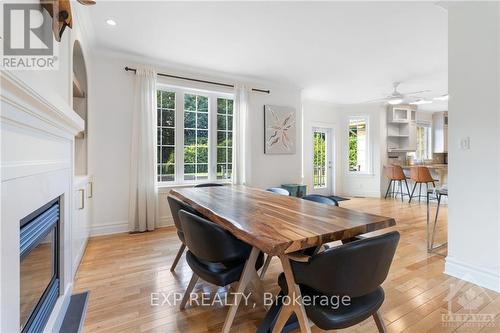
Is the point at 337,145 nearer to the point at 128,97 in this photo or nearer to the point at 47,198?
the point at 128,97

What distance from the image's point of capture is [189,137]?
419cm

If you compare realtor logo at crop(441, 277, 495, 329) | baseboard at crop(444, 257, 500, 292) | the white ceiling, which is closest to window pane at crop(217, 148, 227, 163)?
the white ceiling

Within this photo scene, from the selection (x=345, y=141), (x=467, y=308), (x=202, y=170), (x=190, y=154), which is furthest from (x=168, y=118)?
(x=345, y=141)

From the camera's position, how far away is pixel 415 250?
9.59 ft

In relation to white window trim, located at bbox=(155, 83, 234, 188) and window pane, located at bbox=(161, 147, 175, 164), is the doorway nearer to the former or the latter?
white window trim, located at bbox=(155, 83, 234, 188)

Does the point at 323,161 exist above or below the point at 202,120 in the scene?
below

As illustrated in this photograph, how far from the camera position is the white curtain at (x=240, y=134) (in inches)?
173

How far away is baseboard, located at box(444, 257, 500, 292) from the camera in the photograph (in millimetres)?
2039

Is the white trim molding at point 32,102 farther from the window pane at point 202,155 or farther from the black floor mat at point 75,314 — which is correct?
the window pane at point 202,155

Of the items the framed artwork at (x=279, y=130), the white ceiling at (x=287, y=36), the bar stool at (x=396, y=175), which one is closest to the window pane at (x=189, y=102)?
the white ceiling at (x=287, y=36)

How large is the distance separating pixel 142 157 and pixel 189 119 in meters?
1.02

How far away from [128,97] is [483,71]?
13.2 ft

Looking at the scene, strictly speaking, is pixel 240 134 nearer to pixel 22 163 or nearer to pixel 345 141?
pixel 22 163

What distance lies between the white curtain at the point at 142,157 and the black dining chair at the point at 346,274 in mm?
3032
